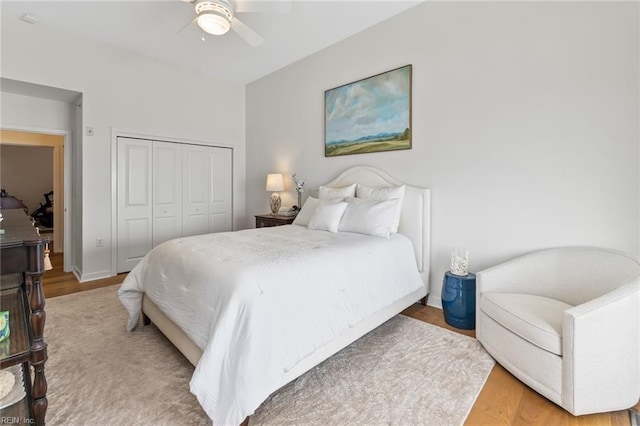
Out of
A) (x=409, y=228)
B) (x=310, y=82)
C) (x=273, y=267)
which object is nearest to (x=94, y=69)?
(x=310, y=82)

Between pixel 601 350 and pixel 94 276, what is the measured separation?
16.7 feet

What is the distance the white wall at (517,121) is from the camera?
205 cm

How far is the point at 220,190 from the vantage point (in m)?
5.16

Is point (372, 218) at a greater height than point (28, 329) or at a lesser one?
greater

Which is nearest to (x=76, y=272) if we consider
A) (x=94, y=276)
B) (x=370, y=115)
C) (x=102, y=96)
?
(x=94, y=276)

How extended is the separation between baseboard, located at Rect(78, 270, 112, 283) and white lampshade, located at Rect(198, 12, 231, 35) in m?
3.47

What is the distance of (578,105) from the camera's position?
85.9 inches

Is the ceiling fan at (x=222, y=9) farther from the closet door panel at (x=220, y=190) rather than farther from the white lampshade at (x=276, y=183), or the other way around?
the closet door panel at (x=220, y=190)

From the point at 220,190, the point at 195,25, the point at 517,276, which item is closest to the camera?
the point at 517,276

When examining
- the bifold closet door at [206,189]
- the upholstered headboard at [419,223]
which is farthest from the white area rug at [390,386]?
the bifold closet door at [206,189]

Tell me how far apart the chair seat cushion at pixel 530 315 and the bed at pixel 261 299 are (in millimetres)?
707

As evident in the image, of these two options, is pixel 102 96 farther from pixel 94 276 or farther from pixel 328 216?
pixel 328 216

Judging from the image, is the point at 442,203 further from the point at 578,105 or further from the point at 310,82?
the point at 310,82

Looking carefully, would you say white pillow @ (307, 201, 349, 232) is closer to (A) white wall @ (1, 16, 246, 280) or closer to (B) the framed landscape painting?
(B) the framed landscape painting
